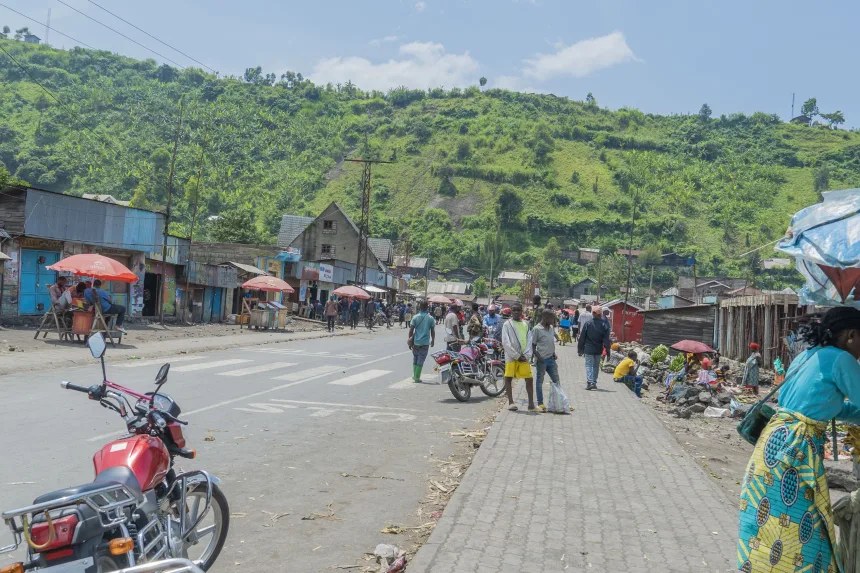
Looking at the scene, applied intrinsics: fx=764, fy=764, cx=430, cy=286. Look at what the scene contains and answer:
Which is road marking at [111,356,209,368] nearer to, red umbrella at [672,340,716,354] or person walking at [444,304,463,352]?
person walking at [444,304,463,352]

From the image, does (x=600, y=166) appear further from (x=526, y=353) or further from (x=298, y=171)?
(x=526, y=353)

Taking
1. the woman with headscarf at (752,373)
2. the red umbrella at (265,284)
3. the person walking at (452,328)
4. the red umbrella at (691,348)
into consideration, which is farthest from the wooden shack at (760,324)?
the red umbrella at (265,284)

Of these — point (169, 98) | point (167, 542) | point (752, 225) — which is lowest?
point (167, 542)

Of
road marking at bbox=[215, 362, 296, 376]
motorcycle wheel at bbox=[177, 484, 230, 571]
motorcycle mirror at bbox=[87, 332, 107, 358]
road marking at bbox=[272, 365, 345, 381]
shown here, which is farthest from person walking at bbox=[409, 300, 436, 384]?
motorcycle mirror at bbox=[87, 332, 107, 358]

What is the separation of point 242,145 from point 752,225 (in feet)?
311

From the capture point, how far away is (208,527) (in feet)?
15.7

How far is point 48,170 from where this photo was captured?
310 ft

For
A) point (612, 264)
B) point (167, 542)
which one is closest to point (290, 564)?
point (167, 542)

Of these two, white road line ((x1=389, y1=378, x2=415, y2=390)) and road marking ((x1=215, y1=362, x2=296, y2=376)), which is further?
road marking ((x1=215, y1=362, x2=296, y2=376))

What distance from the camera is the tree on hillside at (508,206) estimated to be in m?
141

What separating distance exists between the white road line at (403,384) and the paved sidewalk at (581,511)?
211 inches

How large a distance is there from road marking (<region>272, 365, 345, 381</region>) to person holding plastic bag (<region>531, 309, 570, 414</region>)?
5.28 metres

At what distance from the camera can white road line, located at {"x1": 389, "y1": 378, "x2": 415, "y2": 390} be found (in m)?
15.3

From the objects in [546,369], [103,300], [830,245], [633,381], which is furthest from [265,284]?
[830,245]
